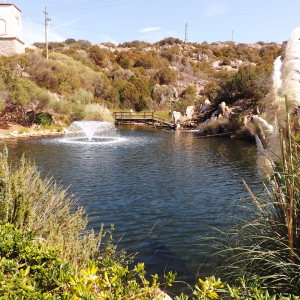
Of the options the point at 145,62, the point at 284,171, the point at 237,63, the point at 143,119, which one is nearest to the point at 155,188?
the point at 284,171

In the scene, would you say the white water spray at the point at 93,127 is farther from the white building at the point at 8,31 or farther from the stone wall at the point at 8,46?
the white building at the point at 8,31

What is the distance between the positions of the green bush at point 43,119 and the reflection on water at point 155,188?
1013cm

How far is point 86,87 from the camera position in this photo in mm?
42719

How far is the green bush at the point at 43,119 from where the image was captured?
92.6ft

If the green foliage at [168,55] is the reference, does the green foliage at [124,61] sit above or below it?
below

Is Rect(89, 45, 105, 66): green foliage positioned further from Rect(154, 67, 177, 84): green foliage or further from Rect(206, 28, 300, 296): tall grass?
Rect(206, 28, 300, 296): tall grass

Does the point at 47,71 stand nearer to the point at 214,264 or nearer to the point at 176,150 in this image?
the point at 176,150

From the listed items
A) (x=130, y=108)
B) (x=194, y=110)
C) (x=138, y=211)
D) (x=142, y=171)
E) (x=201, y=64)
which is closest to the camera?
(x=138, y=211)

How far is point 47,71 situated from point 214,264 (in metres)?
38.5

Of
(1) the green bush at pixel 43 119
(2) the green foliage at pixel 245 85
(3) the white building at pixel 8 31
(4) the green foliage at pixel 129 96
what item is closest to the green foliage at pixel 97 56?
(4) the green foliage at pixel 129 96

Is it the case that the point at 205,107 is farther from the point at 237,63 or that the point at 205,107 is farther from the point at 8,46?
the point at 237,63

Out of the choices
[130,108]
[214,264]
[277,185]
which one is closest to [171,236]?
[214,264]

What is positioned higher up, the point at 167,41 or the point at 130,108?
the point at 167,41

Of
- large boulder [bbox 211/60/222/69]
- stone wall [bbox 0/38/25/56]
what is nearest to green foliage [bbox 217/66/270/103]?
stone wall [bbox 0/38/25/56]
